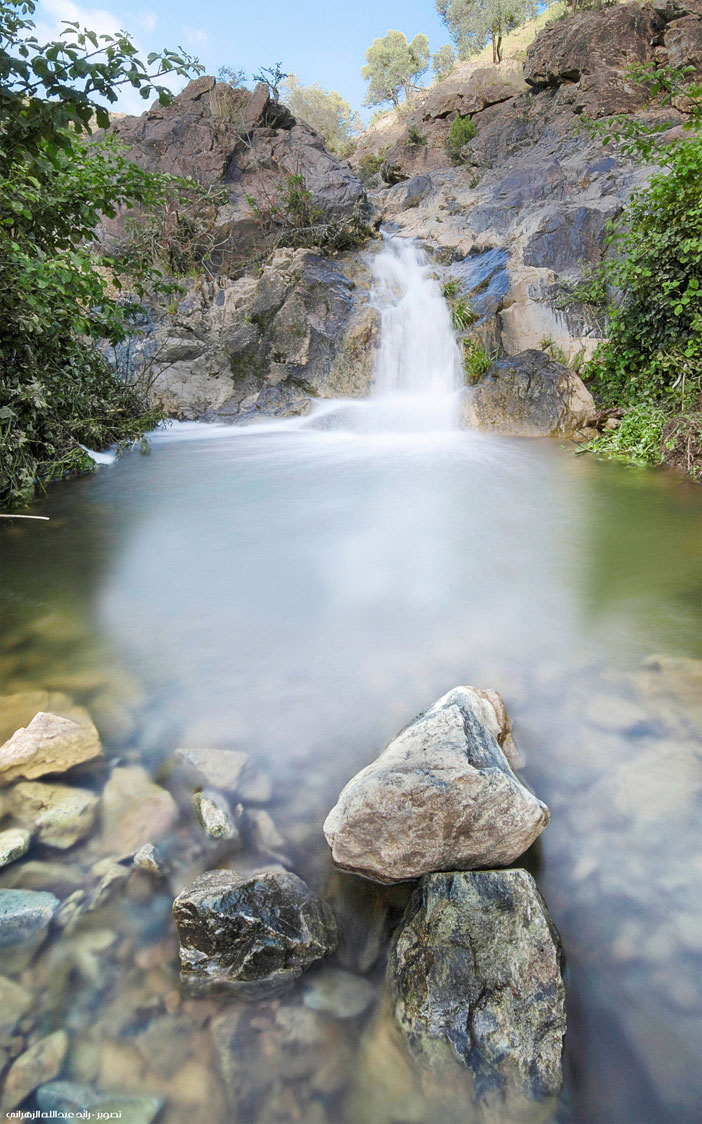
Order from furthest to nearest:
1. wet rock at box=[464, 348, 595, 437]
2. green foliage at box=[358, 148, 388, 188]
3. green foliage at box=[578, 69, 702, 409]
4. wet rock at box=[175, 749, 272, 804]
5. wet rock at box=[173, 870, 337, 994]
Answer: green foliage at box=[358, 148, 388, 188], wet rock at box=[464, 348, 595, 437], green foliage at box=[578, 69, 702, 409], wet rock at box=[175, 749, 272, 804], wet rock at box=[173, 870, 337, 994]

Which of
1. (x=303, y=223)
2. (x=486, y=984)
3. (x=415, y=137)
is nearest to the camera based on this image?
(x=486, y=984)

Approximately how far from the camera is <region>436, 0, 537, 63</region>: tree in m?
31.2

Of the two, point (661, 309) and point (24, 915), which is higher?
point (661, 309)

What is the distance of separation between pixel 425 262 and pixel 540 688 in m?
12.0

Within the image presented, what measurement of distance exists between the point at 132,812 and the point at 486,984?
1.29 m

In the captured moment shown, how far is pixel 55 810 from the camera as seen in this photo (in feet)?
6.40

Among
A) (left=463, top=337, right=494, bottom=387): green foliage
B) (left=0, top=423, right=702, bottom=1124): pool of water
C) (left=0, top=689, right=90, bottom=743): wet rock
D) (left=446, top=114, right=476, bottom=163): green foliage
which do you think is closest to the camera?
(left=0, top=423, right=702, bottom=1124): pool of water

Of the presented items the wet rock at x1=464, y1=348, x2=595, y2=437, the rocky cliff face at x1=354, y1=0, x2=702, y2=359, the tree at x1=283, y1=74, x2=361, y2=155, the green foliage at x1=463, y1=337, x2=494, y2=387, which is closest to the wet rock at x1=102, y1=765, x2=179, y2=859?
the wet rock at x1=464, y1=348, x2=595, y2=437

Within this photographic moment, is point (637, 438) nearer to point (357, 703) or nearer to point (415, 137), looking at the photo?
point (357, 703)

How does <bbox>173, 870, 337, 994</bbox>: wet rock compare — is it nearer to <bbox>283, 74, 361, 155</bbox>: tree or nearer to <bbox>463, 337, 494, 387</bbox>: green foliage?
<bbox>463, 337, 494, 387</bbox>: green foliage

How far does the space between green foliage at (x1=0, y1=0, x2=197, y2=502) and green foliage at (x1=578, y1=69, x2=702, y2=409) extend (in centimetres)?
495

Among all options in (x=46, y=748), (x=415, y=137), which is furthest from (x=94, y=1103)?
(x=415, y=137)

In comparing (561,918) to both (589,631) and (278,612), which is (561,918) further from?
(278,612)

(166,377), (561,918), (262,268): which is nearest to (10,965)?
(561,918)
